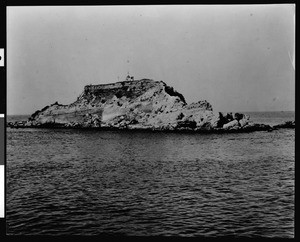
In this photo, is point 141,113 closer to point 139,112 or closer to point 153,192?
point 139,112

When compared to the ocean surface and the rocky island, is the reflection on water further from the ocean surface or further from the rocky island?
the rocky island

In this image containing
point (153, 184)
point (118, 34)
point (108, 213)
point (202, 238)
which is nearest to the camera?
point (202, 238)

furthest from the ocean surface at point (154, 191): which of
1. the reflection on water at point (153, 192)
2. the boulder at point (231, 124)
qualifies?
the boulder at point (231, 124)

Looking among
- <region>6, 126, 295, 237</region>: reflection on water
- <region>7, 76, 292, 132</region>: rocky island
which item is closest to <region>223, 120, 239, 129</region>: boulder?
<region>7, 76, 292, 132</region>: rocky island

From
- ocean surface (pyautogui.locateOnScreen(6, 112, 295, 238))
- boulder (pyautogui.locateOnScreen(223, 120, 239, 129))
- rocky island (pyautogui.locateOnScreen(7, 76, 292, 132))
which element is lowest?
ocean surface (pyautogui.locateOnScreen(6, 112, 295, 238))

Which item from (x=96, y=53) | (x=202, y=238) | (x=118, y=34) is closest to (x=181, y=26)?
(x=118, y=34)
